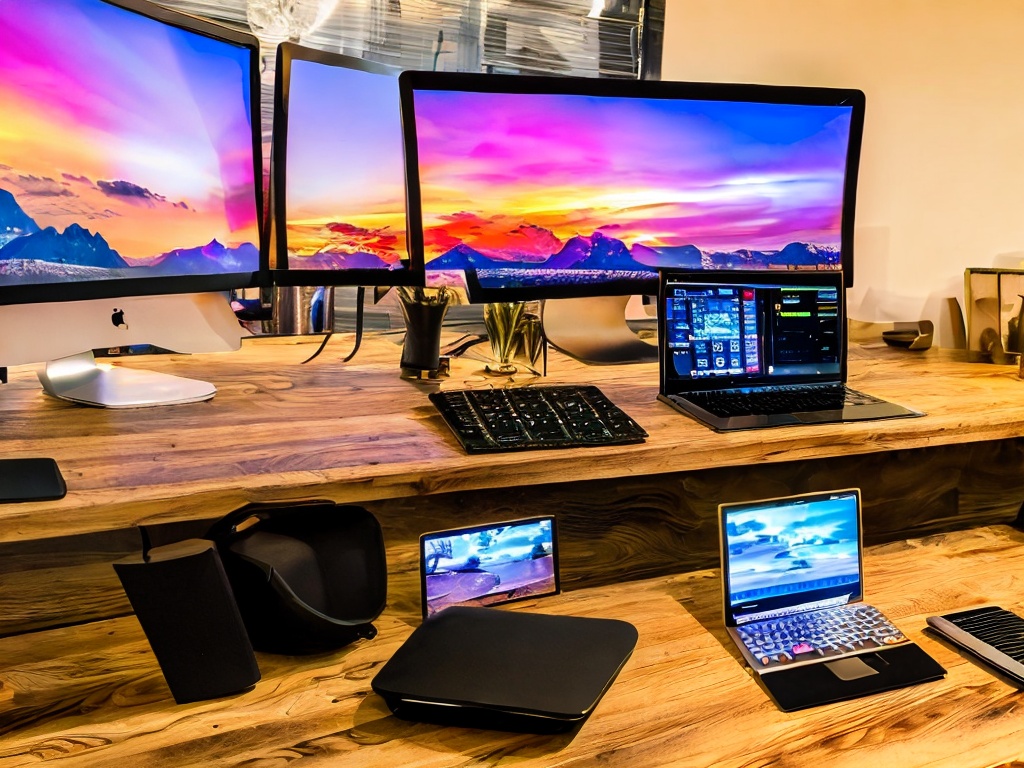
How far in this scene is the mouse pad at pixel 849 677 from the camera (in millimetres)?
997

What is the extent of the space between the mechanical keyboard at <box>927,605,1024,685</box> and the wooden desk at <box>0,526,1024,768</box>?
0.02 m

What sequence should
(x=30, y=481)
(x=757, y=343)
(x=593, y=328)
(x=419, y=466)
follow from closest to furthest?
(x=30, y=481)
(x=419, y=466)
(x=757, y=343)
(x=593, y=328)

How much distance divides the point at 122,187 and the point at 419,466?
1.71 feet

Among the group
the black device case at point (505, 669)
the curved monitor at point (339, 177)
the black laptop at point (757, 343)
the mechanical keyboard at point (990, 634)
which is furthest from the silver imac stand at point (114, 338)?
the mechanical keyboard at point (990, 634)

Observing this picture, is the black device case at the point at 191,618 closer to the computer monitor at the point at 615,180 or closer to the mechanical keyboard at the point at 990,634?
the computer monitor at the point at 615,180

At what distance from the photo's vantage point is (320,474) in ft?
3.06

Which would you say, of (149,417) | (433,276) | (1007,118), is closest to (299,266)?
(433,276)

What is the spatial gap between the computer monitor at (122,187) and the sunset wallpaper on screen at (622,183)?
286 mm

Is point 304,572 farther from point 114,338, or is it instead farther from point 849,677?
point 849,677

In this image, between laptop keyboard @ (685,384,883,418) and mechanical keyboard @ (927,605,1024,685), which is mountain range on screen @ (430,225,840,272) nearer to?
laptop keyboard @ (685,384,883,418)

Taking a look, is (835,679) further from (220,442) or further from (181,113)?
(181,113)

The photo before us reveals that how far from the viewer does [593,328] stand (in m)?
1.62

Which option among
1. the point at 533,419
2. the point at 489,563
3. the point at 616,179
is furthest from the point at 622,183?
the point at 489,563

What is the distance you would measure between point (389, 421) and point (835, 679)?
1.98 ft
